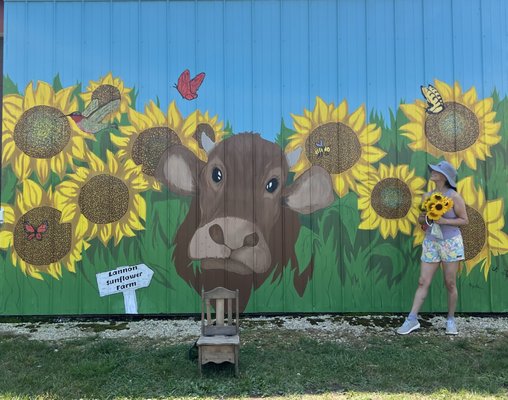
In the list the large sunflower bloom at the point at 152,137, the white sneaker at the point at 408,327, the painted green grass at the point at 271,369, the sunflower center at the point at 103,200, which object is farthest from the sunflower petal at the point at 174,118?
the white sneaker at the point at 408,327

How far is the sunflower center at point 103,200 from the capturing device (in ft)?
16.9

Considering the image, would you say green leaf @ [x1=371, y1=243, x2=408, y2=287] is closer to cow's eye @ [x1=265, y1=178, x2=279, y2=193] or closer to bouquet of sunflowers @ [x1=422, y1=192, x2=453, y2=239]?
bouquet of sunflowers @ [x1=422, y1=192, x2=453, y2=239]

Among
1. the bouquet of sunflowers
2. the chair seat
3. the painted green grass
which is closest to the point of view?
the painted green grass

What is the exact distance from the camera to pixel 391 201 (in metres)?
5.18

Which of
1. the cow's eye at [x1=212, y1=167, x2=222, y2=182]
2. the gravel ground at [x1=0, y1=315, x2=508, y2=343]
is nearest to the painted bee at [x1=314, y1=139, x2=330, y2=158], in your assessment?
the cow's eye at [x1=212, y1=167, x2=222, y2=182]

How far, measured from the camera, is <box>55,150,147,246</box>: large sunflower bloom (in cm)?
514

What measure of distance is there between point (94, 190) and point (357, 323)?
3443mm

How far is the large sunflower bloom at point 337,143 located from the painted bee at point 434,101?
2.23ft

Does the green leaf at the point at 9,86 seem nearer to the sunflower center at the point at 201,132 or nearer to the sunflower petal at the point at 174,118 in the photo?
the sunflower petal at the point at 174,118

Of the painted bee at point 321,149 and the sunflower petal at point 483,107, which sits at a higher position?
the sunflower petal at point 483,107

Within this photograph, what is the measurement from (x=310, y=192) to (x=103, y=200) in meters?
2.47

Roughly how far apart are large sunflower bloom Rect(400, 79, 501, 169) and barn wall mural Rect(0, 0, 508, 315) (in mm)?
17

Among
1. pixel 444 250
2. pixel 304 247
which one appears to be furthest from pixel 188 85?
pixel 444 250

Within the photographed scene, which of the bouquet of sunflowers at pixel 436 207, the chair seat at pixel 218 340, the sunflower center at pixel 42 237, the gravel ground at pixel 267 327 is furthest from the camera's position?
the sunflower center at pixel 42 237
